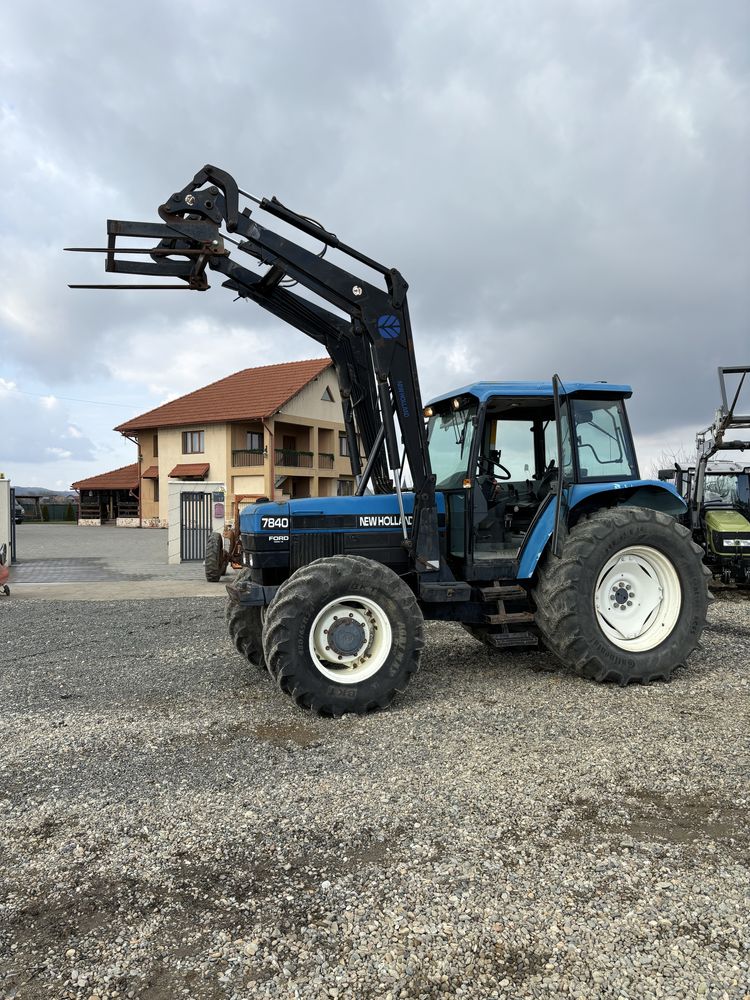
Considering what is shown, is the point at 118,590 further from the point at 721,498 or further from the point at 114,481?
the point at 114,481

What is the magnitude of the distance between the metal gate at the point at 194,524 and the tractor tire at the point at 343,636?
13.6 meters

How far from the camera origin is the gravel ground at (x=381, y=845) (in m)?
2.39

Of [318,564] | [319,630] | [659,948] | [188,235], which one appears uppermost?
[188,235]

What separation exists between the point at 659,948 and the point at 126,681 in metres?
4.99

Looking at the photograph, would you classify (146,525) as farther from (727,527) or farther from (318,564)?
(318,564)

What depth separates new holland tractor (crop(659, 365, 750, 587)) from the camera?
11.1 metres

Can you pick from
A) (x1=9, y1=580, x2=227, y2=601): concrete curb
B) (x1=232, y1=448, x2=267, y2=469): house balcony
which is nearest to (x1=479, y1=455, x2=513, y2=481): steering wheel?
(x1=9, y1=580, x2=227, y2=601): concrete curb

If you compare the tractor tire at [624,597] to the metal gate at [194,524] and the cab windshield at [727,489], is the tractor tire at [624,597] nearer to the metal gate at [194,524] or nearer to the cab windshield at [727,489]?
the cab windshield at [727,489]

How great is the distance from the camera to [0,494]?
16.9 m

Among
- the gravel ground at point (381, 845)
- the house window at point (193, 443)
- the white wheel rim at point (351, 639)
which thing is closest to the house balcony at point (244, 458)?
the house window at point (193, 443)

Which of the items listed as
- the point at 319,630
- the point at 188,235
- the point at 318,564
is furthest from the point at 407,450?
the point at 188,235

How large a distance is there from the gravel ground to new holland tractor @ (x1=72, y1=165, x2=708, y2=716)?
0.48 metres

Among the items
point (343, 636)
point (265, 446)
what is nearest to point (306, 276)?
point (343, 636)

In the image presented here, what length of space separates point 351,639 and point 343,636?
7cm
